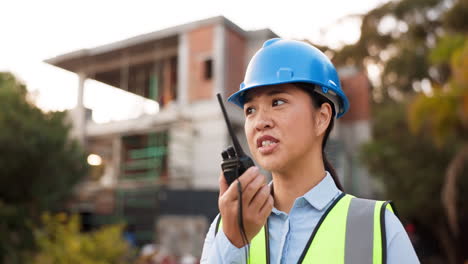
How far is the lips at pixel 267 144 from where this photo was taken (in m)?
Result: 1.87

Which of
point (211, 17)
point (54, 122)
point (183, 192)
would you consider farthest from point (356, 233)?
point (211, 17)

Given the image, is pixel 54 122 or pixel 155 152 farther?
pixel 155 152

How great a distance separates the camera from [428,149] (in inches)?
746

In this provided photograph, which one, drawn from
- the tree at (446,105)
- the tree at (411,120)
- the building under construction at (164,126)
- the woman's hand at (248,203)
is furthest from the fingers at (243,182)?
the tree at (411,120)

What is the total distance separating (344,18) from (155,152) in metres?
12.6

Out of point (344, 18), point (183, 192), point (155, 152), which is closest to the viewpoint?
point (183, 192)

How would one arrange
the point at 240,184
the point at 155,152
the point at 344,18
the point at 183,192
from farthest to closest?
1. the point at 344,18
2. the point at 155,152
3. the point at 183,192
4. the point at 240,184

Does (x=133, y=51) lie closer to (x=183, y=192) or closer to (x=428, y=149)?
(x=183, y=192)

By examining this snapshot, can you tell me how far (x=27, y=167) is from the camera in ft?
43.8

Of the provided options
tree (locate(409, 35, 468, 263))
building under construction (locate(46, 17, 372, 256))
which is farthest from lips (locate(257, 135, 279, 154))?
building under construction (locate(46, 17, 372, 256))

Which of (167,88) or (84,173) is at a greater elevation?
(167,88)

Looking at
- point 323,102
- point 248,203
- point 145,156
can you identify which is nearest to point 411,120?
point 145,156

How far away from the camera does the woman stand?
1.61 metres

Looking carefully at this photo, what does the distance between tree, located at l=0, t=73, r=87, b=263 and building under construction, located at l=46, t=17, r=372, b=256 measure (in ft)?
8.30
